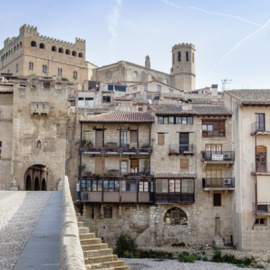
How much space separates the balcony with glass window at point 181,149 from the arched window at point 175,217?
15.9ft

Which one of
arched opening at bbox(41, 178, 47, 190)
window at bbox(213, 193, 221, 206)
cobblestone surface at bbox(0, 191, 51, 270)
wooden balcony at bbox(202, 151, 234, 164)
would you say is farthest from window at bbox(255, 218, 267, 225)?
arched opening at bbox(41, 178, 47, 190)

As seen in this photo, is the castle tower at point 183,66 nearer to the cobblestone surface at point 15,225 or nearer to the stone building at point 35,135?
the stone building at point 35,135

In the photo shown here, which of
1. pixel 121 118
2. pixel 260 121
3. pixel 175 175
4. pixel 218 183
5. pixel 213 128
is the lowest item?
pixel 218 183

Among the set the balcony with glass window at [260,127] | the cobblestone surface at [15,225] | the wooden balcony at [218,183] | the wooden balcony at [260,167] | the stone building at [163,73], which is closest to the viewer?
the cobblestone surface at [15,225]

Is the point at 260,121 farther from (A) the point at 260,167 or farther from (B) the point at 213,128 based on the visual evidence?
(B) the point at 213,128

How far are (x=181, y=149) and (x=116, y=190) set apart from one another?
6669 millimetres

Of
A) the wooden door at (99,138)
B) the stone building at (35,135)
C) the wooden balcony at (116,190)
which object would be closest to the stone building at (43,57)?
the stone building at (35,135)

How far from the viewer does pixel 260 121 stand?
3844 centimetres

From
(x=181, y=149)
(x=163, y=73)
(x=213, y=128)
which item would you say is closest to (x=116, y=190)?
(x=181, y=149)

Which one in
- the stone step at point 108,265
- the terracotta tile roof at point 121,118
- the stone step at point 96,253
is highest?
the terracotta tile roof at point 121,118

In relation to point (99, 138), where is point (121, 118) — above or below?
above

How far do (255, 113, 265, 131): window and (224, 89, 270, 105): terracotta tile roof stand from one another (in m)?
1.20

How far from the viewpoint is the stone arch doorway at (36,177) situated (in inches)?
1804

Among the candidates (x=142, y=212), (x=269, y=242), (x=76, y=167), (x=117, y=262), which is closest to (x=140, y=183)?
(x=142, y=212)
